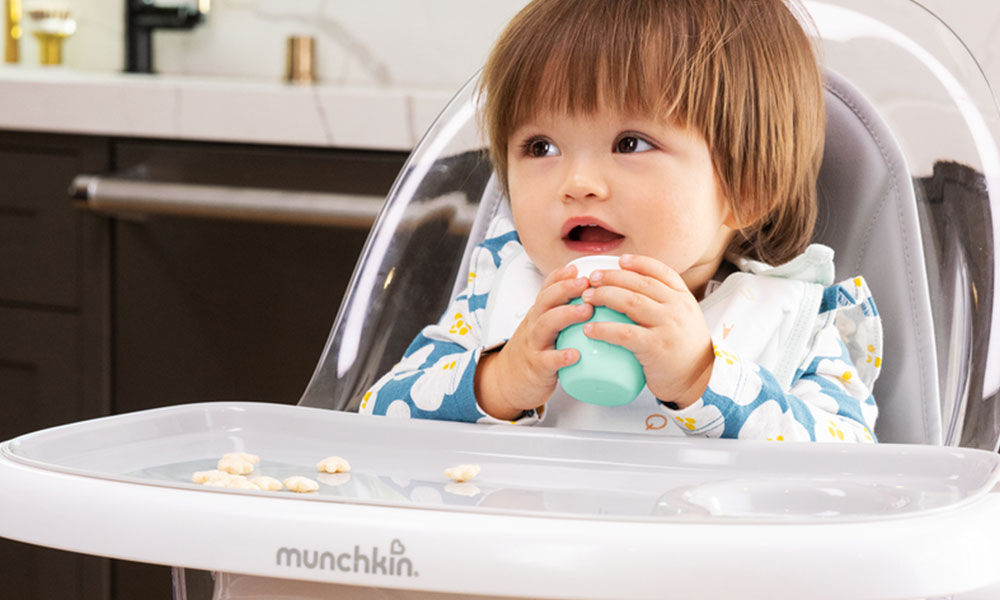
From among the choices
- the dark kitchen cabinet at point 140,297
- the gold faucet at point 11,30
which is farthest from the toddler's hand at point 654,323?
the gold faucet at point 11,30

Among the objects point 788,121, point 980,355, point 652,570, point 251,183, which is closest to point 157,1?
point 251,183

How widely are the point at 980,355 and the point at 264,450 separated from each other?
44cm

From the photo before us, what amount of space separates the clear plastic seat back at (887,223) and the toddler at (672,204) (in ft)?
0.07

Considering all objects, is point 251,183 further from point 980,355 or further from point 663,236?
point 980,355

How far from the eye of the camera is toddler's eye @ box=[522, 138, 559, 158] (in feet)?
2.44

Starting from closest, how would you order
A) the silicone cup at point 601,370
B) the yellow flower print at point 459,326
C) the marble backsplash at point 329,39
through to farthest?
the silicone cup at point 601,370
the yellow flower print at point 459,326
the marble backsplash at point 329,39

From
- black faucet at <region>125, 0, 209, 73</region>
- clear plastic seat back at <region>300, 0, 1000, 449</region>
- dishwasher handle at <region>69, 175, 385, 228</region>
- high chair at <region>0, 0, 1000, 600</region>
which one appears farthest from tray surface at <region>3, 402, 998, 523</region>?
black faucet at <region>125, 0, 209, 73</region>

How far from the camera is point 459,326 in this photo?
2.68 ft

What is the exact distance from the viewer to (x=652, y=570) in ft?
1.32

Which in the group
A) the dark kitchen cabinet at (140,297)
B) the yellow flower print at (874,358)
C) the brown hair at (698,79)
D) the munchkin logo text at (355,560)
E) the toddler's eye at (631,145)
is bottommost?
the dark kitchen cabinet at (140,297)

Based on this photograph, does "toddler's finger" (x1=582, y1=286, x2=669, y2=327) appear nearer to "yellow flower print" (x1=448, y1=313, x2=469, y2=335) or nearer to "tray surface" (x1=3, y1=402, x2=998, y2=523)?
"tray surface" (x1=3, y1=402, x2=998, y2=523)

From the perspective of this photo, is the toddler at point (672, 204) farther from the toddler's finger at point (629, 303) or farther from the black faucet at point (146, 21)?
the black faucet at point (146, 21)

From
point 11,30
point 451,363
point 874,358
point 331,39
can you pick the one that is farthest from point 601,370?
point 11,30

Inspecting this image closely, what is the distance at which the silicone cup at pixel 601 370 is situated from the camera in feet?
1.87
